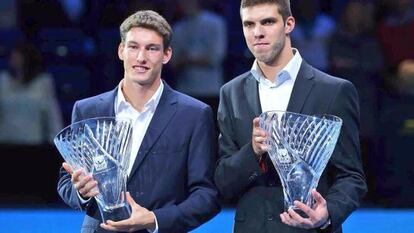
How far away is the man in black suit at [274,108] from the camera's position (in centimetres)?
360

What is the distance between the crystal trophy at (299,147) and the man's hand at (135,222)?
42 centimetres

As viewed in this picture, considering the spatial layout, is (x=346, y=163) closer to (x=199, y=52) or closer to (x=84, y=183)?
(x=84, y=183)

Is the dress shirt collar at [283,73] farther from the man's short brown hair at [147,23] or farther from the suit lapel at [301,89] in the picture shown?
the man's short brown hair at [147,23]

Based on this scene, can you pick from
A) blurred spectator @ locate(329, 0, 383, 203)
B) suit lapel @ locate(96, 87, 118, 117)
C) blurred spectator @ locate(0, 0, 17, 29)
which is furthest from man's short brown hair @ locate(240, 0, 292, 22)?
blurred spectator @ locate(0, 0, 17, 29)

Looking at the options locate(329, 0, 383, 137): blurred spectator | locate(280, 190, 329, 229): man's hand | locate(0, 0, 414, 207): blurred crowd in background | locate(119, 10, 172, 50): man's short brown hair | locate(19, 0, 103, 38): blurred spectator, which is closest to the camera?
locate(280, 190, 329, 229): man's hand

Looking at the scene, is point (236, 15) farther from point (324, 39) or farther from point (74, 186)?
point (74, 186)

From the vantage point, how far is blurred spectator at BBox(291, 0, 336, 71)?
23.2 ft

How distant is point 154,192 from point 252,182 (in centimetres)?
31

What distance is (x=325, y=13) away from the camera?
7.51 m

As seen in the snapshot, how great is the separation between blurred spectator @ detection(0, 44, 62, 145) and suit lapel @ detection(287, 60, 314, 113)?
3.00 metres

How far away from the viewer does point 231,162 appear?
11.8 feet

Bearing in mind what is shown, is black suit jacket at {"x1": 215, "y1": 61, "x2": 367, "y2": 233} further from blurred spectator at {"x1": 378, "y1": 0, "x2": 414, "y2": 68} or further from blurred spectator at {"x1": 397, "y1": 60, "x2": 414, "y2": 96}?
blurred spectator at {"x1": 378, "y1": 0, "x2": 414, "y2": 68}

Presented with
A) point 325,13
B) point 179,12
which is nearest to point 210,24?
point 179,12

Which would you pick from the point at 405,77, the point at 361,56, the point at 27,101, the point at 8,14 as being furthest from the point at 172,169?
the point at 8,14
